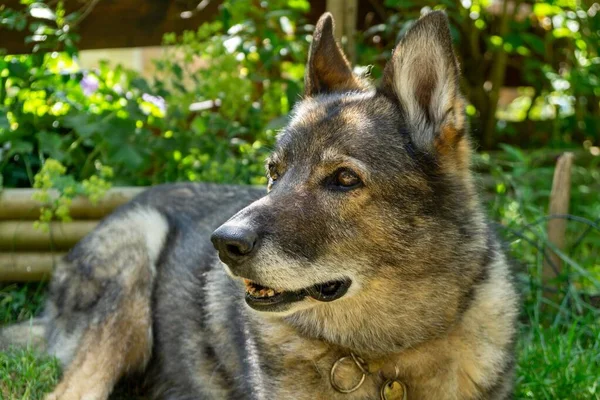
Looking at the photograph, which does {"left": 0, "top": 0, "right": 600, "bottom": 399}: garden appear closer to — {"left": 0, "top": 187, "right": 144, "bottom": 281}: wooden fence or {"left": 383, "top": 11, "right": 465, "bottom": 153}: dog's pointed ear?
{"left": 0, "top": 187, "right": 144, "bottom": 281}: wooden fence

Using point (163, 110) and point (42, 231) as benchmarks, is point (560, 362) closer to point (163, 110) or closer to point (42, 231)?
point (42, 231)

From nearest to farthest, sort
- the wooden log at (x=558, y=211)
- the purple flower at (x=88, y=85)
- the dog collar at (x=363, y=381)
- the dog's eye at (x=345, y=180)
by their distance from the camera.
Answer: the dog's eye at (x=345, y=180) → the dog collar at (x=363, y=381) → the wooden log at (x=558, y=211) → the purple flower at (x=88, y=85)

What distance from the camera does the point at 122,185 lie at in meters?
5.17

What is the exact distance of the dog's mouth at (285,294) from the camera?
2785 mm

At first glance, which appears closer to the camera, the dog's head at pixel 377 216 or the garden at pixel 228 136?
the dog's head at pixel 377 216

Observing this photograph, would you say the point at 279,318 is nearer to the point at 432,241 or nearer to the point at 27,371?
the point at 432,241

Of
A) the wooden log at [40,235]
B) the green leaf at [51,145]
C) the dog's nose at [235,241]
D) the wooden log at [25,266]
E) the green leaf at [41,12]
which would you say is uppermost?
the green leaf at [41,12]

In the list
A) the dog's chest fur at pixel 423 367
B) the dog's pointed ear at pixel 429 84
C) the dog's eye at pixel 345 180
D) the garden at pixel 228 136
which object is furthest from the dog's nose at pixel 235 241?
the garden at pixel 228 136

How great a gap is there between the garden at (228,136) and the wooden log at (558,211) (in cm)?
1

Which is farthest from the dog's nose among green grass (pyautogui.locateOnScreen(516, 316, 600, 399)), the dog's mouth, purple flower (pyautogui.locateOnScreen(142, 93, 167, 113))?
purple flower (pyautogui.locateOnScreen(142, 93, 167, 113))

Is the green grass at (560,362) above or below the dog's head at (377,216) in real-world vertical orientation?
below

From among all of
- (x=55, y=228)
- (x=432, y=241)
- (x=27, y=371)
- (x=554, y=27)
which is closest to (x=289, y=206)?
(x=432, y=241)

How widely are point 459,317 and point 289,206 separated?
79cm

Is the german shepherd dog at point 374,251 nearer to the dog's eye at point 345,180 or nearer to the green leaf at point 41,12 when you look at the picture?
the dog's eye at point 345,180
